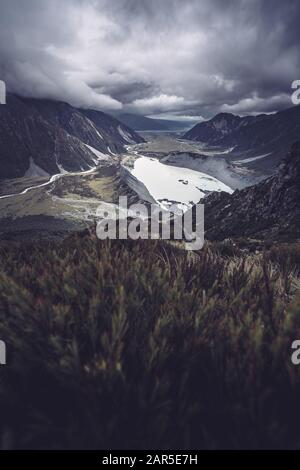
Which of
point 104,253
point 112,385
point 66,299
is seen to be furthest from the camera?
point 104,253

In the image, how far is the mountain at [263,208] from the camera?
68.0 metres

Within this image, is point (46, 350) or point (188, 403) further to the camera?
point (46, 350)

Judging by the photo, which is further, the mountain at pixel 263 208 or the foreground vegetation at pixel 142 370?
the mountain at pixel 263 208

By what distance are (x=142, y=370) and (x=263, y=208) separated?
78.2 metres

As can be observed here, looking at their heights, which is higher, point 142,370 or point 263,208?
point 263,208

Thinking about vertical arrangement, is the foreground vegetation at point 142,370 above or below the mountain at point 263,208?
below

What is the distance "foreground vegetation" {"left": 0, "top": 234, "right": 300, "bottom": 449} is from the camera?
12.1 ft

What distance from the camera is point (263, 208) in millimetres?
78375

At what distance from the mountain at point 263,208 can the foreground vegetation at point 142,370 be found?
56821 millimetres

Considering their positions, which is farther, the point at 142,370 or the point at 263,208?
the point at 263,208
